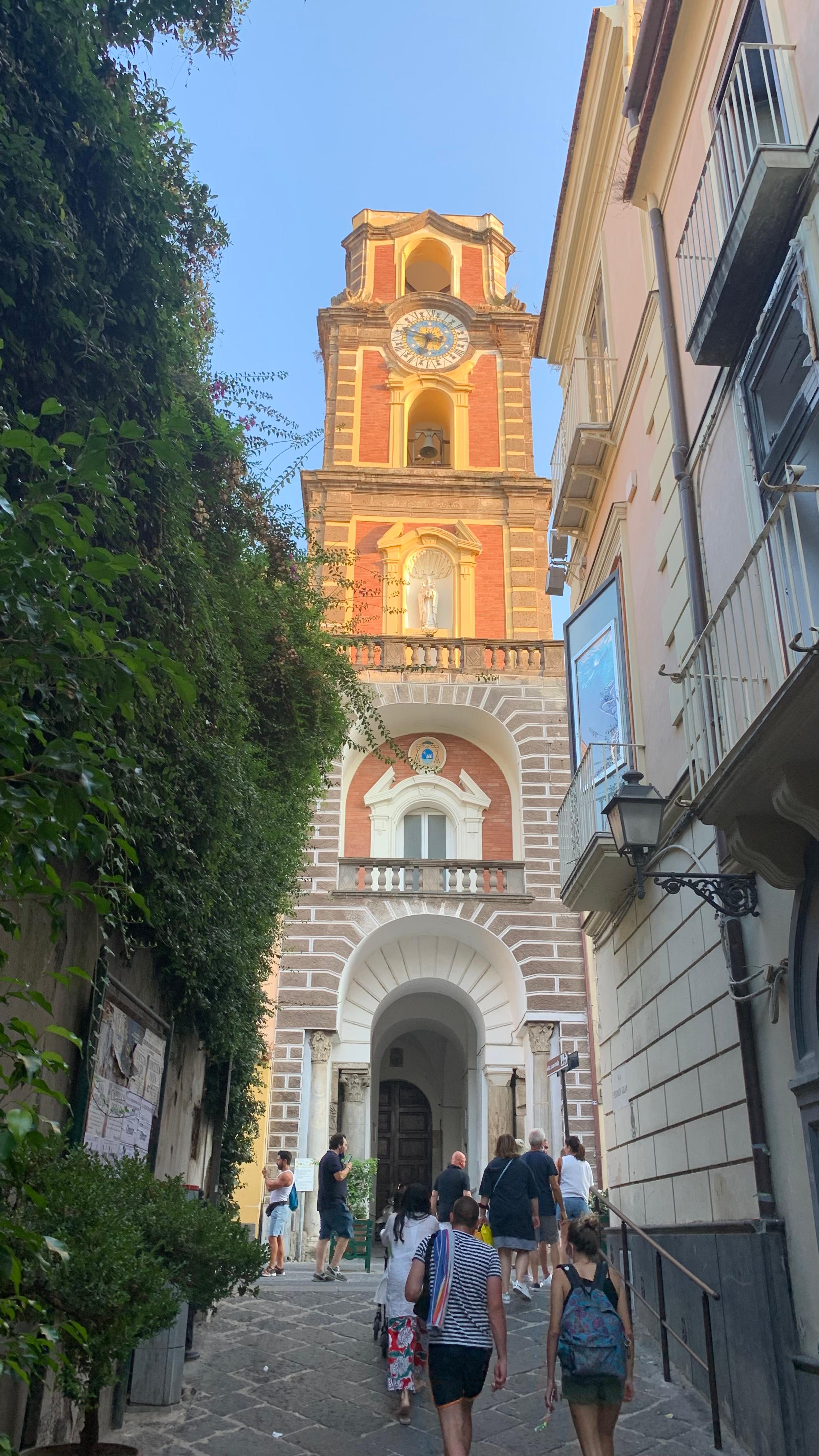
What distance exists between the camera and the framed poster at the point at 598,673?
37.0 ft

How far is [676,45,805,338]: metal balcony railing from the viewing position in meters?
6.82

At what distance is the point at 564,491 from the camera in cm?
1341

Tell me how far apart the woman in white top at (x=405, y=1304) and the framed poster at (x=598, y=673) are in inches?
188

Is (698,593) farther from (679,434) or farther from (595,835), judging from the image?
(595,835)

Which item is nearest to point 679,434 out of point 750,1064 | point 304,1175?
point 750,1064

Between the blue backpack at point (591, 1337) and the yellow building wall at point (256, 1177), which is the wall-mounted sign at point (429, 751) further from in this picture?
the blue backpack at point (591, 1337)

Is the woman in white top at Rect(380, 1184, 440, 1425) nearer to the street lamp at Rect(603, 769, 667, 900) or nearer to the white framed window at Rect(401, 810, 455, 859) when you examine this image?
the street lamp at Rect(603, 769, 667, 900)

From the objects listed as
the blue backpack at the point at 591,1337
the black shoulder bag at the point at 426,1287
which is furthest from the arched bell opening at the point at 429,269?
the blue backpack at the point at 591,1337

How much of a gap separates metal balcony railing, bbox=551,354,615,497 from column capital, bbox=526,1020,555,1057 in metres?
10.0


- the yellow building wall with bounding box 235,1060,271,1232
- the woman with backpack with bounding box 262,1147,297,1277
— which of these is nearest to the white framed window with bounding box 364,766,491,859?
the yellow building wall with bounding box 235,1060,271,1232

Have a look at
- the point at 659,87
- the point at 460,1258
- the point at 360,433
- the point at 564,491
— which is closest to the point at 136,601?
the point at 460,1258

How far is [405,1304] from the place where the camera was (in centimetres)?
764

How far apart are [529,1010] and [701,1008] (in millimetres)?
11884

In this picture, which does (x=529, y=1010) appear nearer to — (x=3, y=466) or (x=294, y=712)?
(x=294, y=712)
